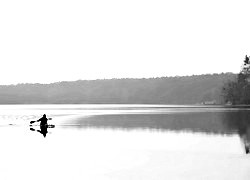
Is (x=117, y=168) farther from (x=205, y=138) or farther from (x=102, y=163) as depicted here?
(x=205, y=138)

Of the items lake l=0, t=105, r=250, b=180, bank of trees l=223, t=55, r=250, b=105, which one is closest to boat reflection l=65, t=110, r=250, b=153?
lake l=0, t=105, r=250, b=180

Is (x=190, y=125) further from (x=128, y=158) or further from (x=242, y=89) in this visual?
(x=242, y=89)

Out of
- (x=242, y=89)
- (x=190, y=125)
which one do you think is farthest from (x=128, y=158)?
(x=242, y=89)

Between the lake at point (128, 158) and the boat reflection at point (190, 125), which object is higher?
the boat reflection at point (190, 125)

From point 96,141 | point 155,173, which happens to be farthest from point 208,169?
point 96,141

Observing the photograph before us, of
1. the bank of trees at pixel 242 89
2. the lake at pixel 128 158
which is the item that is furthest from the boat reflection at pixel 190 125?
the bank of trees at pixel 242 89

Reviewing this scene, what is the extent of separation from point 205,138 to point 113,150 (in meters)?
11.4

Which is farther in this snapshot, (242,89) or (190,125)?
(242,89)

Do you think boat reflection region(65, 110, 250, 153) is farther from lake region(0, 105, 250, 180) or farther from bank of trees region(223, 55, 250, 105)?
bank of trees region(223, 55, 250, 105)

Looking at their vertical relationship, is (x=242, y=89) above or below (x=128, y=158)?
above

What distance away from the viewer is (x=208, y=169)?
81.5 feet

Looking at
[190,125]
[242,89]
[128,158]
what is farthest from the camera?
[242,89]

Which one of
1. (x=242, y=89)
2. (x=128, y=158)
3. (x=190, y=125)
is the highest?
(x=242, y=89)

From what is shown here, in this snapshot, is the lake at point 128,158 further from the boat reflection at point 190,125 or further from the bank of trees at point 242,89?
the bank of trees at point 242,89
